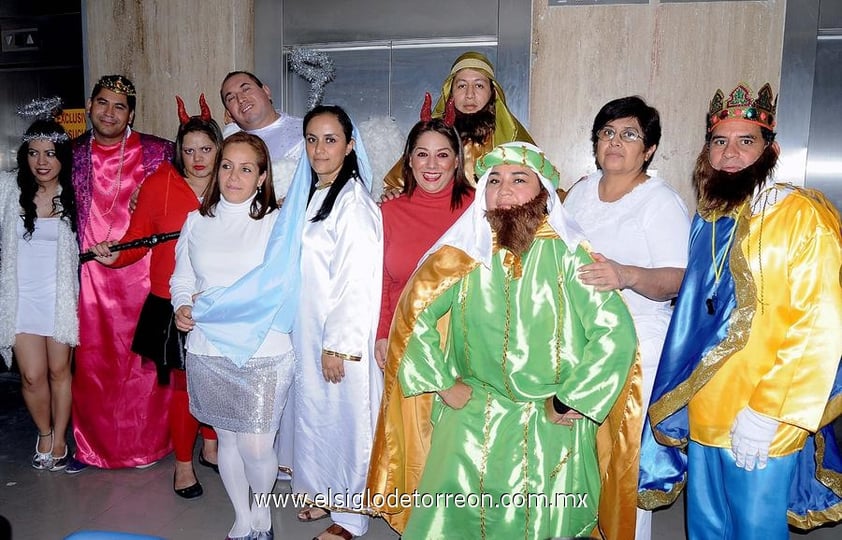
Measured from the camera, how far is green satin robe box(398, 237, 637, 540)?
2.23m

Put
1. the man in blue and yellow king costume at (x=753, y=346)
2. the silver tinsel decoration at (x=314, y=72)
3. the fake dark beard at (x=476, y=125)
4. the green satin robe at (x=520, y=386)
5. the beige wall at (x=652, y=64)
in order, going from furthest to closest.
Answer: the beige wall at (x=652, y=64)
the silver tinsel decoration at (x=314, y=72)
the fake dark beard at (x=476, y=125)
the green satin robe at (x=520, y=386)
the man in blue and yellow king costume at (x=753, y=346)

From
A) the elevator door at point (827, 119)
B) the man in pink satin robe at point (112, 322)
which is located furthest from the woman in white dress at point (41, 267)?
the elevator door at point (827, 119)

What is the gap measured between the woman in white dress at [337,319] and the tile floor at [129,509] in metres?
0.51

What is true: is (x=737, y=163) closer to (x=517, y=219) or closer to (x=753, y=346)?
(x=753, y=346)

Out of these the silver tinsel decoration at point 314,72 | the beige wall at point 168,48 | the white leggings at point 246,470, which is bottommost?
the white leggings at point 246,470

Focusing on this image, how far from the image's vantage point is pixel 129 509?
3.44 m

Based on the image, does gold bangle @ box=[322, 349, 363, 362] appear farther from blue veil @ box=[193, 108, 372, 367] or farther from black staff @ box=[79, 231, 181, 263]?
black staff @ box=[79, 231, 181, 263]

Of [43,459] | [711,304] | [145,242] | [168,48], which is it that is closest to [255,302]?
[145,242]

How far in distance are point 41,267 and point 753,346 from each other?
12.8 ft

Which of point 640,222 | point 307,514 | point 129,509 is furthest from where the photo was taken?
point 129,509

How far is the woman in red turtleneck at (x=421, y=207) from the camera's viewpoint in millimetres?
2891

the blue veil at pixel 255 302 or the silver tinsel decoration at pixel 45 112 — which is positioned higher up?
the silver tinsel decoration at pixel 45 112

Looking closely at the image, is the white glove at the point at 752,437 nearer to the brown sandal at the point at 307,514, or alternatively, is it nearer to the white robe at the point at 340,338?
the white robe at the point at 340,338

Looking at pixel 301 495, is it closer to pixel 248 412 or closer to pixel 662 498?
pixel 248 412
